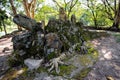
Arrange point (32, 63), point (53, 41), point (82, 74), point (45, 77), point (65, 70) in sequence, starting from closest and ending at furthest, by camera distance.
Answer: point (45, 77) → point (82, 74) → point (65, 70) → point (32, 63) → point (53, 41)

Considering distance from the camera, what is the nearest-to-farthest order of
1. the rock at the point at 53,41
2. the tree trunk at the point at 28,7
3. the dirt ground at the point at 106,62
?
the dirt ground at the point at 106,62 < the rock at the point at 53,41 < the tree trunk at the point at 28,7

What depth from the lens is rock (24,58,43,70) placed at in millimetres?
6637

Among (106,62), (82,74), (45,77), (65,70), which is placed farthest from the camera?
(106,62)

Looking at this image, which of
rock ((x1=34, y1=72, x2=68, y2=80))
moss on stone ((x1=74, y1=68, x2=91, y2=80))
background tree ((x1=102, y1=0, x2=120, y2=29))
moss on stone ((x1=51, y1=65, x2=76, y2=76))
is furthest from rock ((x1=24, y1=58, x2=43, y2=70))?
Answer: background tree ((x1=102, y1=0, x2=120, y2=29))

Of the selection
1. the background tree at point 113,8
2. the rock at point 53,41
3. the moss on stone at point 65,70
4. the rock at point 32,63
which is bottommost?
the moss on stone at point 65,70

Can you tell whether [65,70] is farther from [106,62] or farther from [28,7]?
[28,7]

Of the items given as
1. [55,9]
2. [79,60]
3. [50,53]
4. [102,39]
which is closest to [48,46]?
[50,53]

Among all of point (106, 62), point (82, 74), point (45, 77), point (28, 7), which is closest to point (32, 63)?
point (45, 77)

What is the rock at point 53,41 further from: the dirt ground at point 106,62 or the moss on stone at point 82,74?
the dirt ground at point 106,62

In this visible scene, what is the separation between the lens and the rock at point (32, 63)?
664 cm

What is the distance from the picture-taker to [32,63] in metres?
6.82

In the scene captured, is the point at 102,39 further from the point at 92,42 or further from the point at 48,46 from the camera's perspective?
the point at 48,46

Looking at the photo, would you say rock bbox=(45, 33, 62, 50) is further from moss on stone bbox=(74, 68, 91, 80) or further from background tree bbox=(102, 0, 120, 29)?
background tree bbox=(102, 0, 120, 29)

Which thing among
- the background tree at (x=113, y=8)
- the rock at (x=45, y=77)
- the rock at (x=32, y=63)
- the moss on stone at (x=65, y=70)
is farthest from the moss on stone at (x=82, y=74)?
the background tree at (x=113, y=8)
